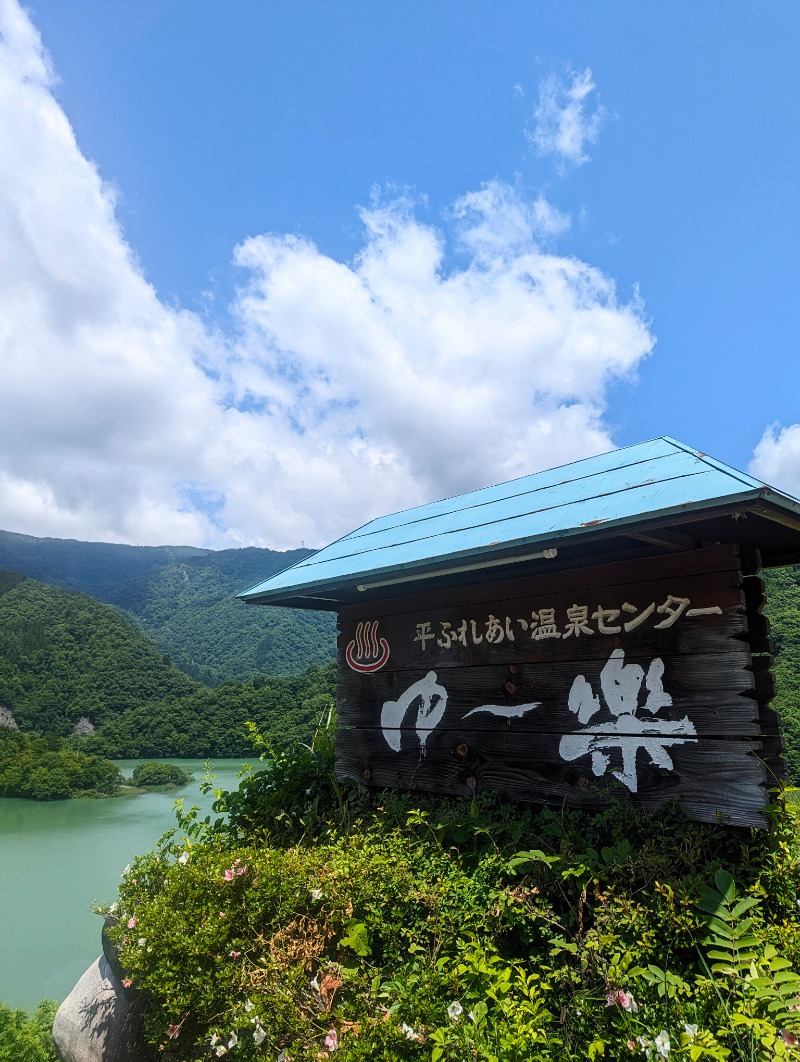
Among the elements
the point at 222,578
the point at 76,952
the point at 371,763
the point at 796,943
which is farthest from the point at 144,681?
the point at 222,578

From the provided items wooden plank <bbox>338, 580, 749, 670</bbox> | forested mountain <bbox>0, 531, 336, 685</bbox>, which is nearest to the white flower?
wooden plank <bbox>338, 580, 749, 670</bbox>

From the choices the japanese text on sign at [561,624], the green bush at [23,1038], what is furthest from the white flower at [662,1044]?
the green bush at [23,1038]

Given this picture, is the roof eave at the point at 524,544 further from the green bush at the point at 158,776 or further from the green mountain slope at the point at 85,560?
the green mountain slope at the point at 85,560

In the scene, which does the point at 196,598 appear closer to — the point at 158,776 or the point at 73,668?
the point at 73,668

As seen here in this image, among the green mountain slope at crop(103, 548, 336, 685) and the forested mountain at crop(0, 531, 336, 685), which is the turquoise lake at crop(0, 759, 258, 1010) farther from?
the forested mountain at crop(0, 531, 336, 685)

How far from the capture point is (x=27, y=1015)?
1082 cm

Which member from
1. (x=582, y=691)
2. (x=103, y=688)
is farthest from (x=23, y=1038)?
(x=103, y=688)

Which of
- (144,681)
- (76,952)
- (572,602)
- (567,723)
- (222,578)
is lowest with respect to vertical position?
(76,952)

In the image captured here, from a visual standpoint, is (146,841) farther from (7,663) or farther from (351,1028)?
(7,663)

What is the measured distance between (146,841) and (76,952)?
Result: 5.91 m

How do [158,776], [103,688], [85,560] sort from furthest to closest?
1. [85,560]
2. [103,688]
3. [158,776]

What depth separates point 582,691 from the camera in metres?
3.40

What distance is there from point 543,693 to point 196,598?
94.8 meters

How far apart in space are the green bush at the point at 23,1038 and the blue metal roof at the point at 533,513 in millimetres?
8505
